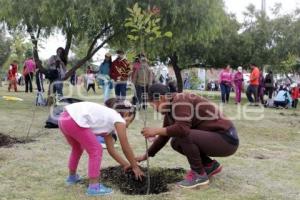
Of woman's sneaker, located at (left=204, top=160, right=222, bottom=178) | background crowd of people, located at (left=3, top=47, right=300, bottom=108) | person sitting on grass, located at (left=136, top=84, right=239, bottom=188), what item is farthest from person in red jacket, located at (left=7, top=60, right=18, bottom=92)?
person sitting on grass, located at (left=136, top=84, right=239, bottom=188)

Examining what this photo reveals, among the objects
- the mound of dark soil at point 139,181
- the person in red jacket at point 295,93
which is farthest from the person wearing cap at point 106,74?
the person in red jacket at point 295,93

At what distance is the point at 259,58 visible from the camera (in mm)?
26328

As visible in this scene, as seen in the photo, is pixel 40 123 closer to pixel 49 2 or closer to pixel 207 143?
pixel 49 2

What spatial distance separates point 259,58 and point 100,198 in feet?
73.9

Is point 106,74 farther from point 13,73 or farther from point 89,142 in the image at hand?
point 13,73

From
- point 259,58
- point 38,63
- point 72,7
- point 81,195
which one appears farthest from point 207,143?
point 259,58

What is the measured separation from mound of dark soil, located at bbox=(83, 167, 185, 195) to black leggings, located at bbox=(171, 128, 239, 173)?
0.47 m

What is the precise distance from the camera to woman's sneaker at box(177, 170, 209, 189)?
5.38 m

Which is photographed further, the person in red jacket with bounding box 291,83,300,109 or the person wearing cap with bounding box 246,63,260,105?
the person in red jacket with bounding box 291,83,300,109

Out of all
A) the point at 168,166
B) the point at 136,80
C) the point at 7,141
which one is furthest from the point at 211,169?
the point at 136,80

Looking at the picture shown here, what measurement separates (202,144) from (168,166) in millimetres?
1398

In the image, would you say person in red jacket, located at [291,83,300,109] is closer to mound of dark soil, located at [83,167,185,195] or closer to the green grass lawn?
the green grass lawn

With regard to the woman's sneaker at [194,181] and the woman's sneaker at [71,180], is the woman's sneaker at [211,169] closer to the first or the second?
the woman's sneaker at [194,181]

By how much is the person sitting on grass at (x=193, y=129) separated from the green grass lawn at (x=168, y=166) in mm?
349
